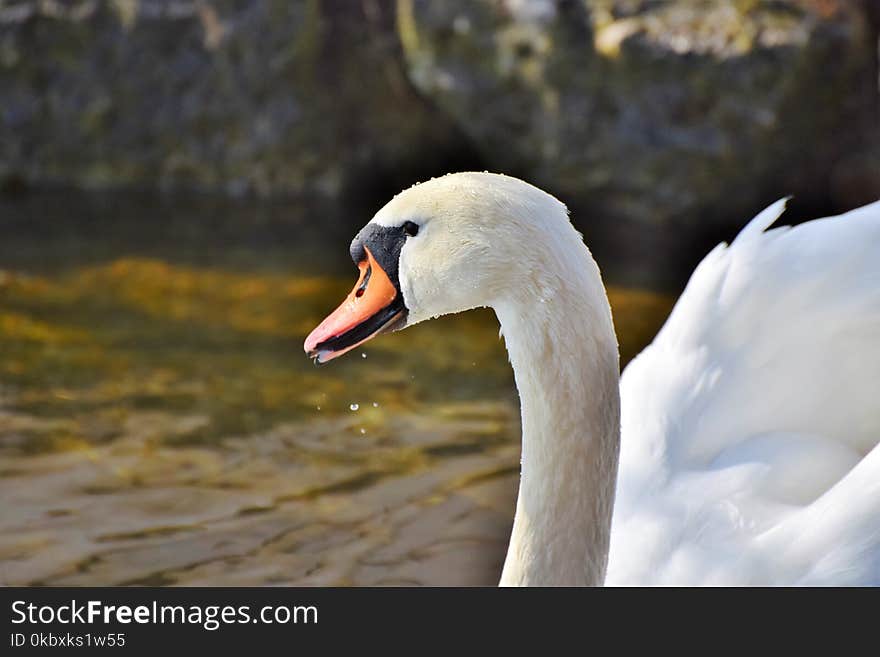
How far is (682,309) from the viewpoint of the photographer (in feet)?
10.3

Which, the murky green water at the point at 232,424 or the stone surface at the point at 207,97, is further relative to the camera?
the stone surface at the point at 207,97

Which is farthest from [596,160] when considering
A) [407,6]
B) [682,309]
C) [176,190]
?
[682,309]

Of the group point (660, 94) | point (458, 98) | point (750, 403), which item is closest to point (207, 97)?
point (458, 98)

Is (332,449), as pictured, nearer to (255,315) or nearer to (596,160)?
(255,315)

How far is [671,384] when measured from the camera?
9.87ft

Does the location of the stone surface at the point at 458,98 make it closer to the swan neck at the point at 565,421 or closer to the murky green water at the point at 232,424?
the murky green water at the point at 232,424

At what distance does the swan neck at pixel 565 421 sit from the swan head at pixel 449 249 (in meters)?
0.04

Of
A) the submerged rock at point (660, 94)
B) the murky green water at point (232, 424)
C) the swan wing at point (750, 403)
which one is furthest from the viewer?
the submerged rock at point (660, 94)

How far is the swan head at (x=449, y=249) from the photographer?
209 cm

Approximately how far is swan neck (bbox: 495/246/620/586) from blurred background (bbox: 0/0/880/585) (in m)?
1.15

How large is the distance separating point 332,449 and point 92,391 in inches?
35.0

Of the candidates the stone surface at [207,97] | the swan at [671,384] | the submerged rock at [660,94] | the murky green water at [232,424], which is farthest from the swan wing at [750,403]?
the stone surface at [207,97]

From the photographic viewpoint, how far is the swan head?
2090mm

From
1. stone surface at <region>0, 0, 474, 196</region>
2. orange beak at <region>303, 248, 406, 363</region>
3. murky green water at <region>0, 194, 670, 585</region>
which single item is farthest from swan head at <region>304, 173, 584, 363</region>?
stone surface at <region>0, 0, 474, 196</region>
